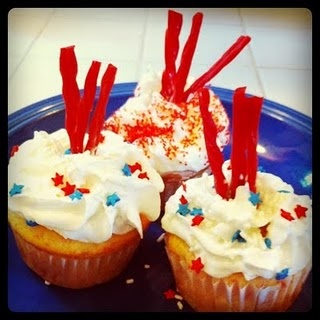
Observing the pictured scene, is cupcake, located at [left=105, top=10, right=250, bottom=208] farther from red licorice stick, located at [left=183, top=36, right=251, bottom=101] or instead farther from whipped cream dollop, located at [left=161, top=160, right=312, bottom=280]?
whipped cream dollop, located at [left=161, top=160, right=312, bottom=280]

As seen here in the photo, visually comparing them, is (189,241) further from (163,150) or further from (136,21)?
(136,21)

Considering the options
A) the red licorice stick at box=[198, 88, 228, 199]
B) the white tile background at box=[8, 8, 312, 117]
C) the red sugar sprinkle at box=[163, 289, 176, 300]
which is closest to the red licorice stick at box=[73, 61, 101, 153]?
the red licorice stick at box=[198, 88, 228, 199]

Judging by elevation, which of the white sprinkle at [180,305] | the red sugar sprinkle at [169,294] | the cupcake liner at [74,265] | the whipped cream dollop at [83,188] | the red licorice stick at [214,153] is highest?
the red licorice stick at [214,153]

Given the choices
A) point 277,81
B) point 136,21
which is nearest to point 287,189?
point 277,81

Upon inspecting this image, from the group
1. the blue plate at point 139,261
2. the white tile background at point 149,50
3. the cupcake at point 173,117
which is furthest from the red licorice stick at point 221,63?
the white tile background at point 149,50

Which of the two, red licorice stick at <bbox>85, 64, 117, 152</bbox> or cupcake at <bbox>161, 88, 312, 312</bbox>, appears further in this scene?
red licorice stick at <bbox>85, 64, 117, 152</bbox>

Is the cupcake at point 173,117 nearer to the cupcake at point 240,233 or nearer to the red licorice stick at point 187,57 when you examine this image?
the red licorice stick at point 187,57
